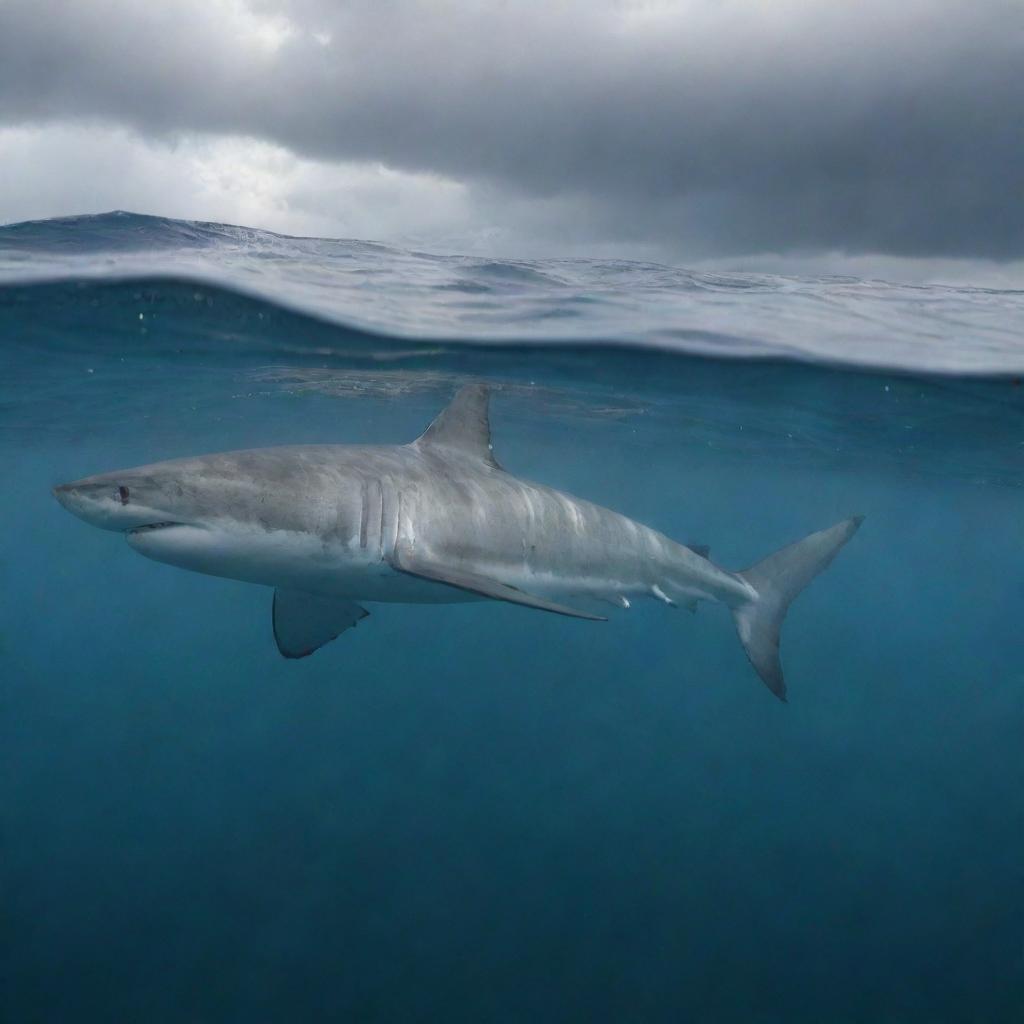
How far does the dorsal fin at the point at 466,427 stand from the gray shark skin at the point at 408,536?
12mm

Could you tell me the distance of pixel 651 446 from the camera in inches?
1118

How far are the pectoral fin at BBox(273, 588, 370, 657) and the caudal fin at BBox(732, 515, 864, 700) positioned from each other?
4016 mm

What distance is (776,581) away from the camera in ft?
27.3

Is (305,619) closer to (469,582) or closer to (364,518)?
(364,518)

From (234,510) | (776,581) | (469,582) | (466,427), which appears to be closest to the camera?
(234,510)

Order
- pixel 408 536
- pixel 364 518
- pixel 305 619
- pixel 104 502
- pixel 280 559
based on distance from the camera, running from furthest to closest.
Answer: pixel 305 619, pixel 408 536, pixel 364 518, pixel 280 559, pixel 104 502

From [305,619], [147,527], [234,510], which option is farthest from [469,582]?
[305,619]

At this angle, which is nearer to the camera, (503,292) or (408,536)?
(408,536)

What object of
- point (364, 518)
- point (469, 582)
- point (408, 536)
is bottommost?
point (469, 582)

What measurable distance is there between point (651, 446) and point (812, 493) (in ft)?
50.8

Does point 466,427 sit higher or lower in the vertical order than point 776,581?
higher

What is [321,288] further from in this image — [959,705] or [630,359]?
[959,705]

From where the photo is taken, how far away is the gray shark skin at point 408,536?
14.3 ft

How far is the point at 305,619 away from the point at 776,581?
16.1 feet
